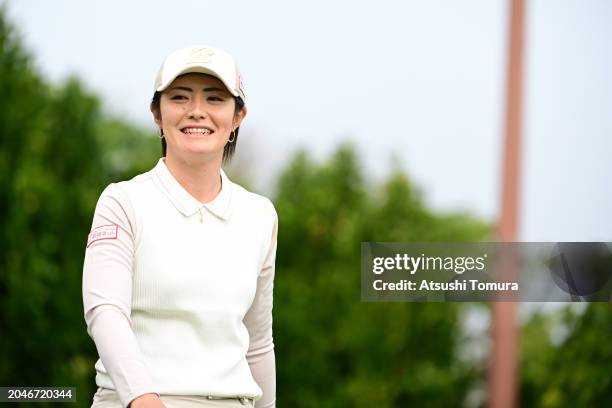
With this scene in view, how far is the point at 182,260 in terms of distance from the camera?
5.11 feet

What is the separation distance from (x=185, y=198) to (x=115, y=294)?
0.23 m

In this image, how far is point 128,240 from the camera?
1535mm

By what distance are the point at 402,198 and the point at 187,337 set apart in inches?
261

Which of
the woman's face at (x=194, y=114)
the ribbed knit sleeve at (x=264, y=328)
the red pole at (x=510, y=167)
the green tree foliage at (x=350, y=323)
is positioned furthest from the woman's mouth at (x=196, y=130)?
the green tree foliage at (x=350, y=323)

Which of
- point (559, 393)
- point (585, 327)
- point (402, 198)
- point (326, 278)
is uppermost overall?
point (402, 198)

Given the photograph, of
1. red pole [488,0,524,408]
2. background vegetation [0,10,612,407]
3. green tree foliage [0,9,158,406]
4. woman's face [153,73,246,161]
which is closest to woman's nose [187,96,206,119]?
woman's face [153,73,246,161]

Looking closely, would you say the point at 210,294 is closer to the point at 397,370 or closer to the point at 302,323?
the point at 302,323

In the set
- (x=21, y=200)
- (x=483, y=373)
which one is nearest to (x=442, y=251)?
(x=21, y=200)

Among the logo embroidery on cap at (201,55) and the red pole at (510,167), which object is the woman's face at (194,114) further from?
the red pole at (510,167)

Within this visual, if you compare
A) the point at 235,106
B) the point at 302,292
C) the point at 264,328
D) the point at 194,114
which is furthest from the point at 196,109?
the point at 302,292

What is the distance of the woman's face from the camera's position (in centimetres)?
159

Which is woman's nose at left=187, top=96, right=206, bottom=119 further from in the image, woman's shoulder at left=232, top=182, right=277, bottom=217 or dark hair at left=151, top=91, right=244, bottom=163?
woman's shoulder at left=232, top=182, right=277, bottom=217

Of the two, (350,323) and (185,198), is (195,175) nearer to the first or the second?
(185,198)

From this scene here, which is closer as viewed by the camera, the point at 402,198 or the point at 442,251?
the point at 442,251
